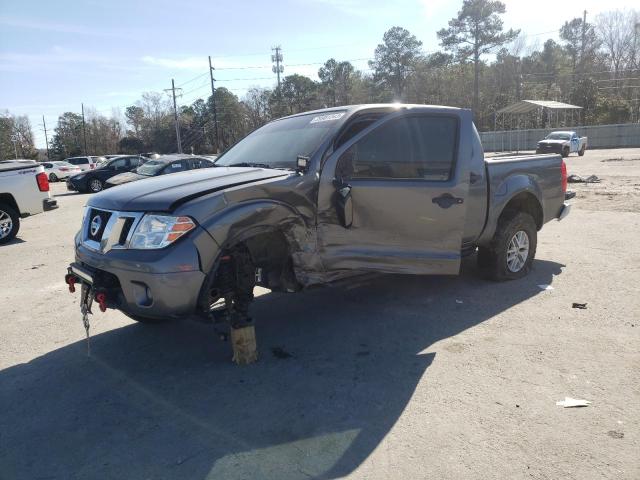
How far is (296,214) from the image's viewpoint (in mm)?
3877

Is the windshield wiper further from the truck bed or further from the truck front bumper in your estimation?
the truck bed

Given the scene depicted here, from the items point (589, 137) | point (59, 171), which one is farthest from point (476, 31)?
point (59, 171)

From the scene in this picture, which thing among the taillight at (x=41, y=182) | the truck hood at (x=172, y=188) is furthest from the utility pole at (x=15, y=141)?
the truck hood at (x=172, y=188)

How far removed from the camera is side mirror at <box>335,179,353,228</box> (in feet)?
13.2

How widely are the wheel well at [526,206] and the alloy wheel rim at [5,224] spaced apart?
945 centimetres

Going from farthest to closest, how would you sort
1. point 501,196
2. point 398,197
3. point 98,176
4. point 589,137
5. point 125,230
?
1. point 589,137
2. point 98,176
3. point 501,196
4. point 398,197
5. point 125,230

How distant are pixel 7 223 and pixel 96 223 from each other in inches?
300

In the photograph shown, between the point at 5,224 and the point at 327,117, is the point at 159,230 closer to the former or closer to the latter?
the point at 327,117

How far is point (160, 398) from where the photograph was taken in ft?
11.3

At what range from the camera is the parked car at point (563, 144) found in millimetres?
32062

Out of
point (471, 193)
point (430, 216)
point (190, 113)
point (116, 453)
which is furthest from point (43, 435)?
point (190, 113)

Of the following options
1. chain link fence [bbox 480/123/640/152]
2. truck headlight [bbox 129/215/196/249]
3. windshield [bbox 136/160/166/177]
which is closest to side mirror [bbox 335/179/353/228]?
truck headlight [bbox 129/215/196/249]

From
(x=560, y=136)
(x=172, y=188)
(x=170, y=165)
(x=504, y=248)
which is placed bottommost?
(x=504, y=248)

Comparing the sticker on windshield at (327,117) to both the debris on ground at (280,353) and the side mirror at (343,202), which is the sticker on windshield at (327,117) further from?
the debris on ground at (280,353)
